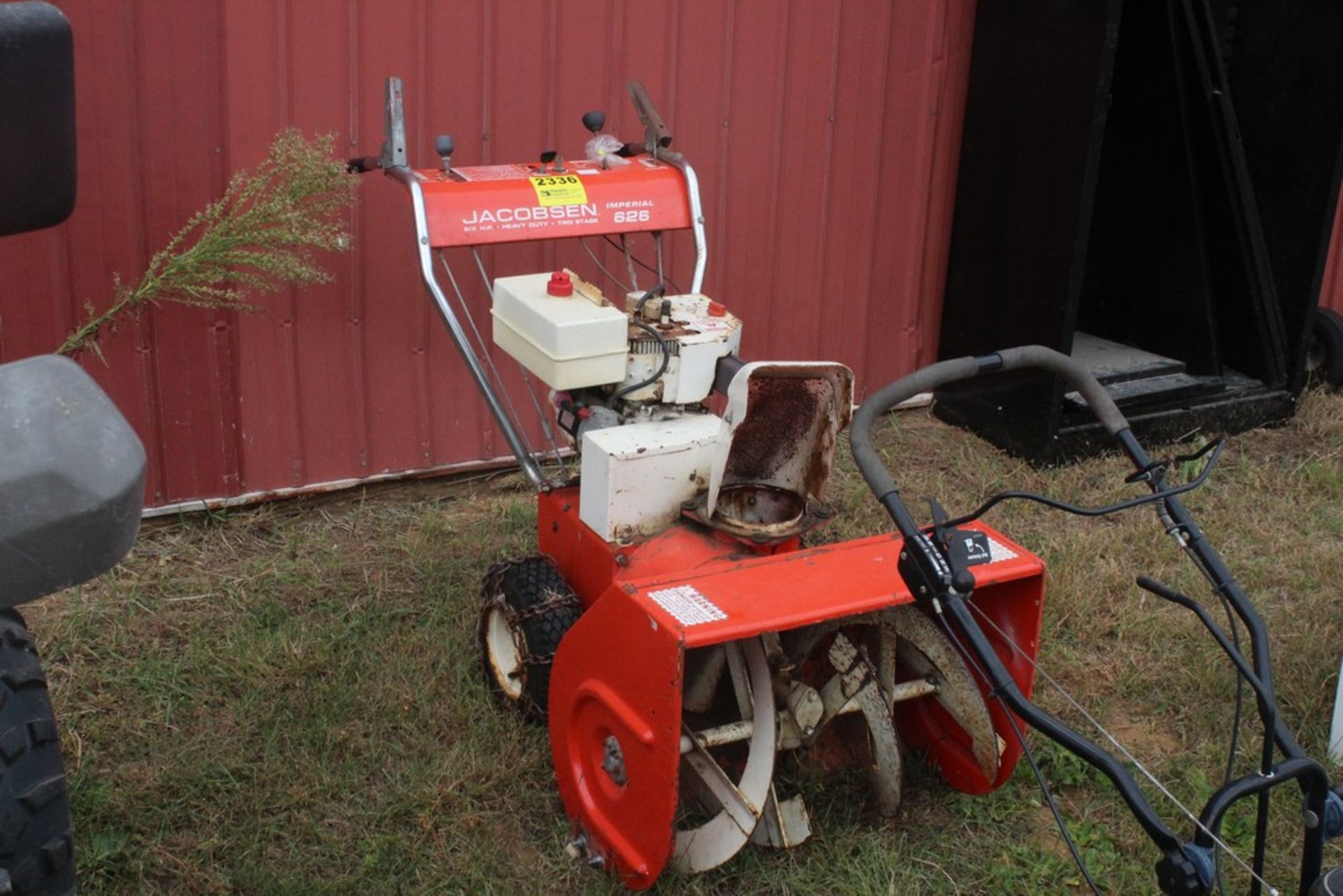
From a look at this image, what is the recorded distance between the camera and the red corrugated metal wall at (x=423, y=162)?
357 centimetres

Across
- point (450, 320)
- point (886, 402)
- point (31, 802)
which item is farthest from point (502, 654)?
point (31, 802)

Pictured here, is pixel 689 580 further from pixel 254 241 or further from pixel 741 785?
pixel 254 241

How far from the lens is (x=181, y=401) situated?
3.79 metres

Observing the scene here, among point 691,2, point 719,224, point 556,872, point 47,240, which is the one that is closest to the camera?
point 556,872

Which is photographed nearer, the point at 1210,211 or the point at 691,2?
the point at 691,2

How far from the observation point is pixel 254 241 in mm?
3115

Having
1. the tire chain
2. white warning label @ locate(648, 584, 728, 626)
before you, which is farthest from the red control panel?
white warning label @ locate(648, 584, 728, 626)

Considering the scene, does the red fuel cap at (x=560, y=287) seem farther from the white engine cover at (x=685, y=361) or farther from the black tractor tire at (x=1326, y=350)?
the black tractor tire at (x=1326, y=350)

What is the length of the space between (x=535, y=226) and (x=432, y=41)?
0.99 m

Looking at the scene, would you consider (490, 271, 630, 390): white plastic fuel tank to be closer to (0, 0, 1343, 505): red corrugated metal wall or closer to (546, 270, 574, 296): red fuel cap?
(546, 270, 574, 296): red fuel cap

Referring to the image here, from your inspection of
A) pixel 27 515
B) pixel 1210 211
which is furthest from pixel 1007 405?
pixel 27 515

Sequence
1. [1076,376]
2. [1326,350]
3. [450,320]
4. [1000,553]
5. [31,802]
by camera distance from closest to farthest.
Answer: [31,802]
[1076,376]
[1000,553]
[450,320]
[1326,350]

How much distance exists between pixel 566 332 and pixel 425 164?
1310 millimetres

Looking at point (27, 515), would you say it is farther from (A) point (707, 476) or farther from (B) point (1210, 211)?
(B) point (1210, 211)
